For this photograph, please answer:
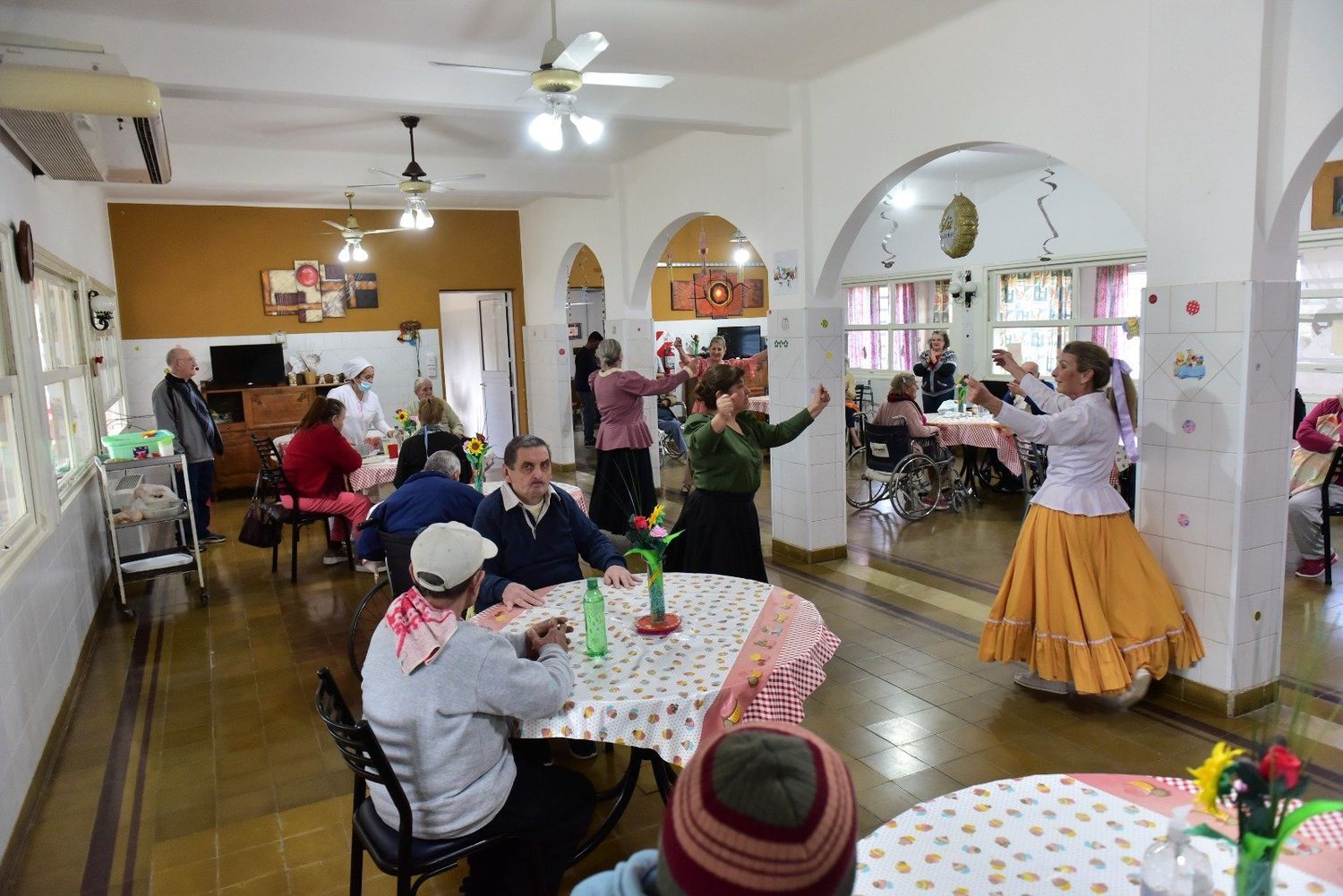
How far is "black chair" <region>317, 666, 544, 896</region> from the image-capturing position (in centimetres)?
200

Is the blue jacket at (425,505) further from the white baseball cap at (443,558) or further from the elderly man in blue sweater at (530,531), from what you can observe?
the white baseball cap at (443,558)

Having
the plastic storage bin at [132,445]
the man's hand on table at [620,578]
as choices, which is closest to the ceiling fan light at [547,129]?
the man's hand on table at [620,578]

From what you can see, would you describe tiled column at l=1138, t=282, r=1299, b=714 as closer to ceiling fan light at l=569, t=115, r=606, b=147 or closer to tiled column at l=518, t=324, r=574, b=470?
ceiling fan light at l=569, t=115, r=606, b=147

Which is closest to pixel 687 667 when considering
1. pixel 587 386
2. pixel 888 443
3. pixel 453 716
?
pixel 453 716

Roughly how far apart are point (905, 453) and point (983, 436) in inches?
30.8

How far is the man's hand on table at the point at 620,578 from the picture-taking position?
3.18m

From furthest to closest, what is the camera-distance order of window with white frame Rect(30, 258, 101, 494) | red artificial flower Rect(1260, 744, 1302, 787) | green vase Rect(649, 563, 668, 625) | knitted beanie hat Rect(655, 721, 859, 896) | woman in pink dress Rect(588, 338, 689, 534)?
1. woman in pink dress Rect(588, 338, 689, 534)
2. window with white frame Rect(30, 258, 101, 494)
3. green vase Rect(649, 563, 668, 625)
4. red artificial flower Rect(1260, 744, 1302, 787)
5. knitted beanie hat Rect(655, 721, 859, 896)

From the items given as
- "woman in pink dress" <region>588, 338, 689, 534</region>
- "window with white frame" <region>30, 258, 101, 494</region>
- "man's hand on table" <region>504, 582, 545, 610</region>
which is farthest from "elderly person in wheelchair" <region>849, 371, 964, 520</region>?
"window with white frame" <region>30, 258, 101, 494</region>

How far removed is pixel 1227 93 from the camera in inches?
132

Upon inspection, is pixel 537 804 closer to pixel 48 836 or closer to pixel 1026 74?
pixel 48 836

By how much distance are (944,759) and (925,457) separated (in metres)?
4.17

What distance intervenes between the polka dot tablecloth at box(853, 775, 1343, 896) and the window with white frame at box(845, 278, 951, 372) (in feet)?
31.0

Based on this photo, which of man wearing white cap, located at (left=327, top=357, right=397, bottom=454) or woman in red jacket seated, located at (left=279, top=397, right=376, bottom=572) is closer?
woman in red jacket seated, located at (left=279, top=397, right=376, bottom=572)

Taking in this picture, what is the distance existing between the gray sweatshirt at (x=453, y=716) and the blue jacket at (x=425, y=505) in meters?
Result: 1.90
